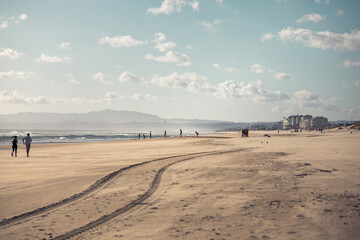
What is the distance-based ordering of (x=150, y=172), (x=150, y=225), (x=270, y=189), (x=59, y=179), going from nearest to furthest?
(x=150, y=225)
(x=270, y=189)
(x=59, y=179)
(x=150, y=172)

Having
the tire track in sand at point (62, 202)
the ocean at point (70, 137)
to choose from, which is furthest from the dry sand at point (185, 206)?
the ocean at point (70, 137)

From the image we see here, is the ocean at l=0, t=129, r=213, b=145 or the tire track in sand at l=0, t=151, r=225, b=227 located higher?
the tire track in sand at l=0, t=151, r=225, b=227

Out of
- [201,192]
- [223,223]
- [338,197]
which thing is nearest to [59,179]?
[201,192]

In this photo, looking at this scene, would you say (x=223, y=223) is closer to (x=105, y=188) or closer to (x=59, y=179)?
(x=105, y=188)

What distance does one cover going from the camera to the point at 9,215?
5.63 meters

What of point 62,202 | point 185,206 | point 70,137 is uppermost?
point 185,206

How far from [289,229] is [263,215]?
743 mm

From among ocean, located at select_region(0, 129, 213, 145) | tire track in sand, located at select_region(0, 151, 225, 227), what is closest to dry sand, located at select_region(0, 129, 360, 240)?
tire track in sand, located at select_region(0, 151, 225, 227)

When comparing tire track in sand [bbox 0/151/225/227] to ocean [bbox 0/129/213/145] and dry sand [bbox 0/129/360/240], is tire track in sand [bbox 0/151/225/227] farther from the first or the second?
ocean [bbox 0/129/213/145]

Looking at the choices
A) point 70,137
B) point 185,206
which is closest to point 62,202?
point 185,206

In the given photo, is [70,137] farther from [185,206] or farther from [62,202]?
[185,206]

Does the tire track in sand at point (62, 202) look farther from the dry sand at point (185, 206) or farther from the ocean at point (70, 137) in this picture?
the ocean at point (70, 137)

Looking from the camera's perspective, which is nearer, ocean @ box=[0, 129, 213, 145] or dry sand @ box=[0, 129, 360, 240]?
dry sand @ box=[0, 129, 360, 240]

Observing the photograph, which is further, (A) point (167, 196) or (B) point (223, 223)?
(A) point (167, 196)
